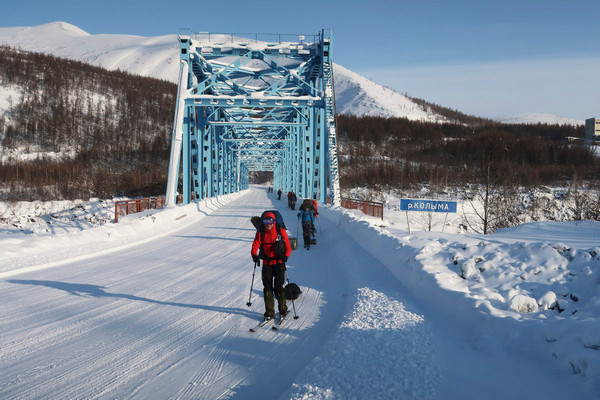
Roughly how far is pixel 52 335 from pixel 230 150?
53359 mm

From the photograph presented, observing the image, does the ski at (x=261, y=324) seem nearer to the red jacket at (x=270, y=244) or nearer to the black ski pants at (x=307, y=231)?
the red jacket at (x=270, y=244)

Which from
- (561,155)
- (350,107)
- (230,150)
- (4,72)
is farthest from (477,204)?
(350,107)

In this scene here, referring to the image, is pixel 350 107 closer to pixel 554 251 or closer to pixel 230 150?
pixel 230 150

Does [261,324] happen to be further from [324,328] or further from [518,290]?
[518,290]

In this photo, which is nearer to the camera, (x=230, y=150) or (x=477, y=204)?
(x=477, y=204)

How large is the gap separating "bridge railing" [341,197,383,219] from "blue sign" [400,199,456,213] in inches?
211

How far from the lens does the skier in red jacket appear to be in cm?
499

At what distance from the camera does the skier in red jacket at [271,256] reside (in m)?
4.99

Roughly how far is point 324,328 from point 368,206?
44.4 feet

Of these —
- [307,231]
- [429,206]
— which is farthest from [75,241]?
[429,206]

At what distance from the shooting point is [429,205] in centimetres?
930

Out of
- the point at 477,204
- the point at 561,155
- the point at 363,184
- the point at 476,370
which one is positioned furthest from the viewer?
the point at 561,155

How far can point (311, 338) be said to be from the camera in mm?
4422

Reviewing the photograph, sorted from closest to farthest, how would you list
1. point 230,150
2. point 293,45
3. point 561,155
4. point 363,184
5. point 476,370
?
point 476,370 < point 293,45 < point 230,150 < point 363,184 < point 561,155
